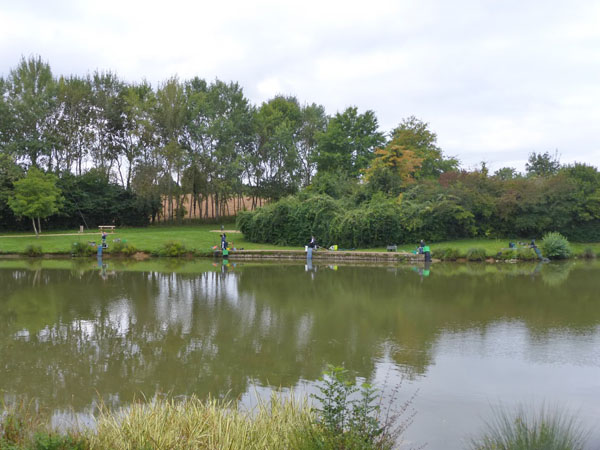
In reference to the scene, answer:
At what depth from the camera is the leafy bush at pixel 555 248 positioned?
26.3 m

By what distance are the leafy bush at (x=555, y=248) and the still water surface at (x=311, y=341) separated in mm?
8781

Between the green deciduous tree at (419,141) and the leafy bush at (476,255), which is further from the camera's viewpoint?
the green deciduous tree at (419,141)

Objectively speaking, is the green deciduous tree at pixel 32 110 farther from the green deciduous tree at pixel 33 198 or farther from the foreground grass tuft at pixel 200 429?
the foreground grass tuft at pixel 200 429

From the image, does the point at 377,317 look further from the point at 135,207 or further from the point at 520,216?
the point at 135,207

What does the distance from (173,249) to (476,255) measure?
17.1 meters

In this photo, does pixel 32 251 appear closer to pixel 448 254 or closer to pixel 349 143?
pixel 448 254

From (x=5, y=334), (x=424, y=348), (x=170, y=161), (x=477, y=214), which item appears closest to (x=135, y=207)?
(x=170, y=161)

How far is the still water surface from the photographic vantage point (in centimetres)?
669

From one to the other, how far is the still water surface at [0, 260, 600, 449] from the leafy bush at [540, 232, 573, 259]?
8.78m

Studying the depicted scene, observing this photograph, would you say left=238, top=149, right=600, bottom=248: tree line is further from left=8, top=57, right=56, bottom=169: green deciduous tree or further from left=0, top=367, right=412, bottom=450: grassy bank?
left=0, top=367, right=412, bottom=450: grassy bank

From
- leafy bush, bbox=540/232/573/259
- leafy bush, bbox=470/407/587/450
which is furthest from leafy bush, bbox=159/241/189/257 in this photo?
leafy bush, bbox=470/407/587/450

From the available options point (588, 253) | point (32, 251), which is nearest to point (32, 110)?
point (32, 251)

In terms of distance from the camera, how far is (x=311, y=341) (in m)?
9.52

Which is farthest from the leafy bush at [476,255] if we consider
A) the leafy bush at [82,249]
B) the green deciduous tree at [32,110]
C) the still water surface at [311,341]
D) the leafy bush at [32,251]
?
the green deciduous tree at [32,110]
